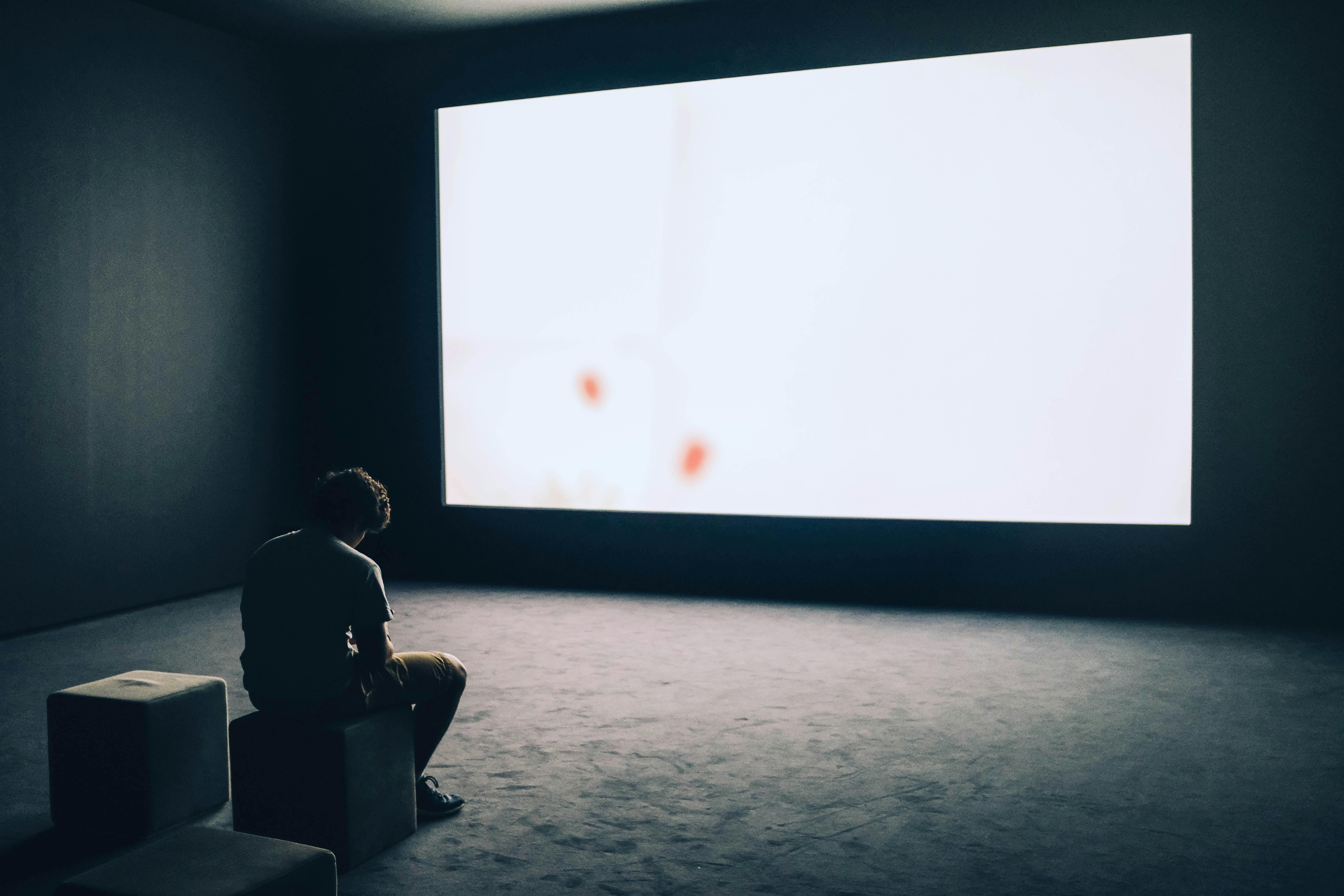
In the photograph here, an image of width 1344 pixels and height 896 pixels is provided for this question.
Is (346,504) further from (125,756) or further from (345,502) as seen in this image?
(125,756)

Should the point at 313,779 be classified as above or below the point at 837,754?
above

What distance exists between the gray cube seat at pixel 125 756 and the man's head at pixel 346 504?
0.74 metres

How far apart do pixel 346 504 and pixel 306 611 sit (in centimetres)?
26

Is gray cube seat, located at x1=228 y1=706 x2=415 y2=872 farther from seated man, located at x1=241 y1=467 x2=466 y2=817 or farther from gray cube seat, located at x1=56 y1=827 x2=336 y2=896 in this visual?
gray cube seat, located at x1=56 y1=827 x2=336 y2=896

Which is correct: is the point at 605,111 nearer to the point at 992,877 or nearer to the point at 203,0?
the point at 203,0

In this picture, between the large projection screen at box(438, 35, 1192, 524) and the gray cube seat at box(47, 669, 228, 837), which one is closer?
the gray cube seat at box(47, 669, 228, 837)

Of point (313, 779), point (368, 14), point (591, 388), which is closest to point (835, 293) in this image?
point (591, 388)

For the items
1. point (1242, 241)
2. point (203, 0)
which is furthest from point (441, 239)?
point (1242, 241)

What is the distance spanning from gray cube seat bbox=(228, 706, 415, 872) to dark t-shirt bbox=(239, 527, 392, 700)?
9 cm

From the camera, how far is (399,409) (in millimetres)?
6465

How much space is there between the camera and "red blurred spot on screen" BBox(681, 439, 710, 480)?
18.7 feet

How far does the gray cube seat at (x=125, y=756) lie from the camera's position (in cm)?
265

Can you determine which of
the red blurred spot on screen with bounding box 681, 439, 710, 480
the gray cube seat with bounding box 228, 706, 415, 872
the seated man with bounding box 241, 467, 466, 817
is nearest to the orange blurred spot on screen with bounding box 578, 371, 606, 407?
the red blurred spot on screen with bounding box 681, 439, 710, 480

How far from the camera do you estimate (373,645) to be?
2418 mm
